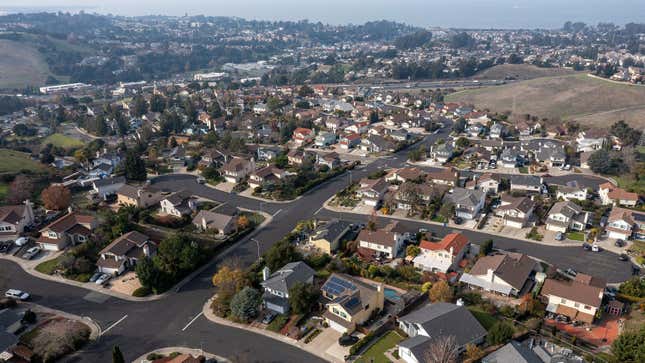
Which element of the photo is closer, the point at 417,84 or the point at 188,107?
the point at 188,107

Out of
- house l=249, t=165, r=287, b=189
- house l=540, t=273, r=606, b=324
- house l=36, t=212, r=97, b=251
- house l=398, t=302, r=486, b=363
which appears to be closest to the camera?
house l=398, t=302, r=486, b=363

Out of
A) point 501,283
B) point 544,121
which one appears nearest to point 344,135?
point 544,121

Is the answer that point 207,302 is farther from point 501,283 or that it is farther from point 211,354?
point 501,283

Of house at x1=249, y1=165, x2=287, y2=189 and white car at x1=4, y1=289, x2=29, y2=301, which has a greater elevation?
house at x1=249, y1=165, x2=287, y2=189

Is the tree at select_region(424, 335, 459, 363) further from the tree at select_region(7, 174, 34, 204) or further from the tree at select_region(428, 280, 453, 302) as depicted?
the tree at select_region(7, 174, 34, 204)

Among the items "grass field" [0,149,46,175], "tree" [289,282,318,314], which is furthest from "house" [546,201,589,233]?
"grass field" [0,149,46,175]

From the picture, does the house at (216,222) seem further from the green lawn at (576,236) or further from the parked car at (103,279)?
the green lawn at (576,236)

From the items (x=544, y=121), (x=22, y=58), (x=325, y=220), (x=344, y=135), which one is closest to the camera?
(x=325, y=220)

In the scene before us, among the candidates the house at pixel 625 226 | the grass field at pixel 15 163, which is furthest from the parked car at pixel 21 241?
the house at pixel 625 226
